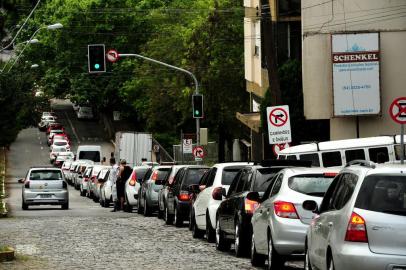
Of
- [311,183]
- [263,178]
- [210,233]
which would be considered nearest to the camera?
[311,183]

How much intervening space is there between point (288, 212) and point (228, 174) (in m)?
7.96

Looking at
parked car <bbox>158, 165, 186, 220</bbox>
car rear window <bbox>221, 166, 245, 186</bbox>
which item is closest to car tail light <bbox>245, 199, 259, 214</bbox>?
car rear window <bbox>221, 166, 245, 186</bbox>

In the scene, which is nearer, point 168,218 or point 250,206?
point 250,206

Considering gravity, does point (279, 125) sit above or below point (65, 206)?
above

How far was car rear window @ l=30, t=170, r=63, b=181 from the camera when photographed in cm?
4491

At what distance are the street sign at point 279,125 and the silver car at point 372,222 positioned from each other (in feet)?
59.9

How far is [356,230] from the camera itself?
41.0 feet

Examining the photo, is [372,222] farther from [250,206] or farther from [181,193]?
[181,193]

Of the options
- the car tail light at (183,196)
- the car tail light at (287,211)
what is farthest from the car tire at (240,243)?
the car tail light at (183,196)

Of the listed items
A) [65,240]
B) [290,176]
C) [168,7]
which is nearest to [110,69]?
[168,7]

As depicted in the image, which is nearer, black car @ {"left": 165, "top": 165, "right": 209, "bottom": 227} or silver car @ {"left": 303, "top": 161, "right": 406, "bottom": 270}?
silver car @ {"left": 303, "top": 161, "right": 406, "bottom": 270}

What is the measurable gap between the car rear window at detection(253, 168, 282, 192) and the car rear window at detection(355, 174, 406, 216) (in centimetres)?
804

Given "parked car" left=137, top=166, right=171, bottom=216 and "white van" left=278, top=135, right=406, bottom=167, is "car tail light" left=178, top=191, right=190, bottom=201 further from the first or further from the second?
"parked car" left=137, top=166, right=171, bottom=216

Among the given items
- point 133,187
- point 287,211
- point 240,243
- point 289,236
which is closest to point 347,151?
point 133,187
